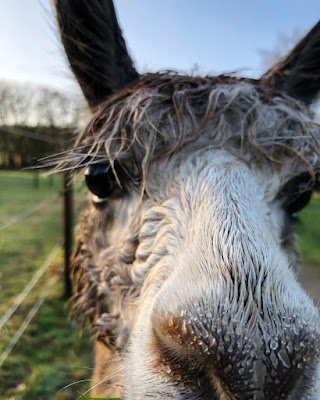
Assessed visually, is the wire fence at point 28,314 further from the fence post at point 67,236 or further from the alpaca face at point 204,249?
the alpaca face at point 204,249

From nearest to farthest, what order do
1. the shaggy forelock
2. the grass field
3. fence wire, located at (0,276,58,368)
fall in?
the shaggy forelock < the grass field < fence wire, located at (0,276,58,368)

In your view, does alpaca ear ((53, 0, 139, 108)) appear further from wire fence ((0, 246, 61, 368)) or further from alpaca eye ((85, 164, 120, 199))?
wire fence ((0, 246, 61, 368))

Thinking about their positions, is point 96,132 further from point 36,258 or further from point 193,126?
point 36,258

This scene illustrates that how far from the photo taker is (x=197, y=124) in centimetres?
264

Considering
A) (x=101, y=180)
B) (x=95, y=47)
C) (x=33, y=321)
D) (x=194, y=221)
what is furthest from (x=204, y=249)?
(x=33, y=321)

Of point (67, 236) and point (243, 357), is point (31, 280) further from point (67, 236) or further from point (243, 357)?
point (243, 357)

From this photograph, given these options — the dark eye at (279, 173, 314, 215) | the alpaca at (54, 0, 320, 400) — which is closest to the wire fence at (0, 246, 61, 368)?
the alpaca at (54, 0, 320, 400)

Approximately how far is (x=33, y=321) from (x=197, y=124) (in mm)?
5366

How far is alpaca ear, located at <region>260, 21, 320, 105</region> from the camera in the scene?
2.97 metres

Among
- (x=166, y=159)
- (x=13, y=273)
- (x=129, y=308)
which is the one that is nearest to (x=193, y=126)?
(x=166, y=159)

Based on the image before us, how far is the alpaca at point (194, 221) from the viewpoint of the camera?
155cm

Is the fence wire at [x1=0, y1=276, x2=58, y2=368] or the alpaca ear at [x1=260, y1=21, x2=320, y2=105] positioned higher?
the alpaca ear at [x1=260, y1=21, x2=320, y2=105]

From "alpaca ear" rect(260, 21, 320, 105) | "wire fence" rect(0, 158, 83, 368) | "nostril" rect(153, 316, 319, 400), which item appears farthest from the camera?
"wire fence" rect(0, 158, 83, 368)

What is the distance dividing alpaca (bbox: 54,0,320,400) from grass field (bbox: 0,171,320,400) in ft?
4.21
